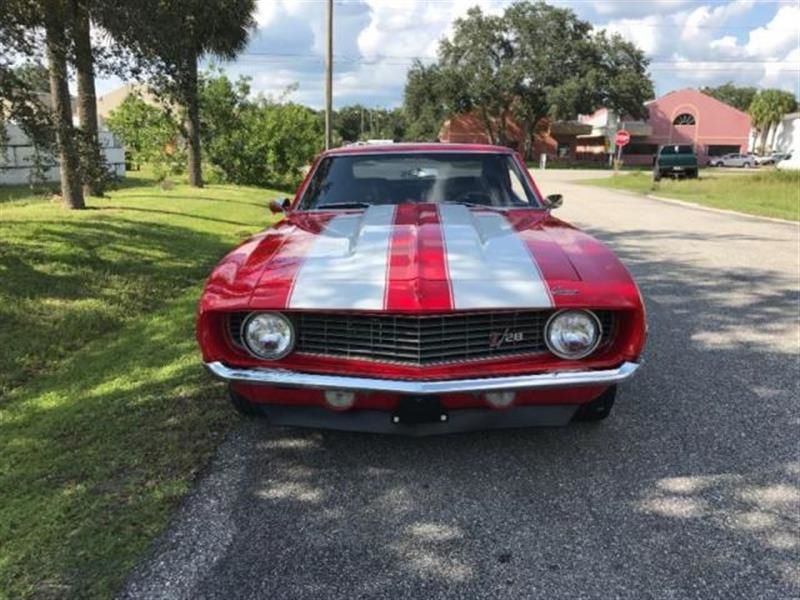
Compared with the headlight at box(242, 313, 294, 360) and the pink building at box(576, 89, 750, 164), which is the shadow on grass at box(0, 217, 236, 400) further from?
the pink building at box(576, 89, 750, 164)

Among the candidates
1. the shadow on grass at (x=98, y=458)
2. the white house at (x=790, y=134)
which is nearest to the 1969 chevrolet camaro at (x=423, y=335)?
the shadow on grass at (x=98, y=458)

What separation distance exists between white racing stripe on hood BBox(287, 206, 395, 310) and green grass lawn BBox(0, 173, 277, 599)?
3.39 feet

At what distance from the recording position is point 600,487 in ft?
10.1

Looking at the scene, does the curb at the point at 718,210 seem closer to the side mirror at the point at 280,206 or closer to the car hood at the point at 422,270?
the side mirror at the point at 280,206

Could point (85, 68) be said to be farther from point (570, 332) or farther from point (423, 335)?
point (570, 332)

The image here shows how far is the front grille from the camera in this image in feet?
9.54

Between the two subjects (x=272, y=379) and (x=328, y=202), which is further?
(x=328, y=202)

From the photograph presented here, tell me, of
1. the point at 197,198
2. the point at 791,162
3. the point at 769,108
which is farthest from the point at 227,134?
the point at 769,108

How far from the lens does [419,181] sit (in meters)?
4.62

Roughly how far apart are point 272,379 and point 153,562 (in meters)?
0.83

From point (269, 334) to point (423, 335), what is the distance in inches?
26.5

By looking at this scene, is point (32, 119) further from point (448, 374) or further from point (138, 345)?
point (448, 374)

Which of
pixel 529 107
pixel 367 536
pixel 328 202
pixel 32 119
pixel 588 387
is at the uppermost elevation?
pixel 529 107

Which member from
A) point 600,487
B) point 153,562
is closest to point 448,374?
point 600,487
